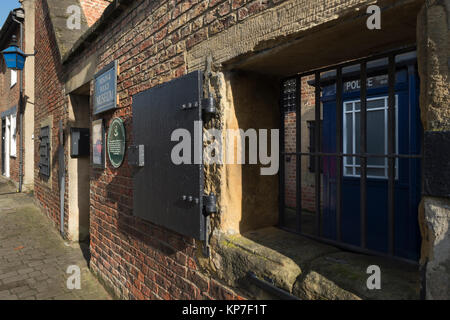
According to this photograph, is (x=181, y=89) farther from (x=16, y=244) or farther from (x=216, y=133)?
(x=16, y=244)

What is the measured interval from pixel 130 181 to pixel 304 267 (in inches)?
85.6

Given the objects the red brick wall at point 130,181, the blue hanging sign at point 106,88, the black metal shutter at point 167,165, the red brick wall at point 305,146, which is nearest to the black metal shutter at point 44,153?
the red brick wall at point 130,181

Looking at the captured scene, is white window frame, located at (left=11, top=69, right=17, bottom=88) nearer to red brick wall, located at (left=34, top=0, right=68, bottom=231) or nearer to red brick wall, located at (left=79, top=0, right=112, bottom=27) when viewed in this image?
red brick wall, located at (left=34, top=0, right=68, bottom=231)

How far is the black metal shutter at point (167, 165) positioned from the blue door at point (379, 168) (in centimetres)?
262

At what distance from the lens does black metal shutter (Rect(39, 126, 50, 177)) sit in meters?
6.74

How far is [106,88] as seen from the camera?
3.75 meters

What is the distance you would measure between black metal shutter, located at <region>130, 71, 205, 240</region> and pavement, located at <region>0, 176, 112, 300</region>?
1771 millimetres

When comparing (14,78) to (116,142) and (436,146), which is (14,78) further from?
(436,146)

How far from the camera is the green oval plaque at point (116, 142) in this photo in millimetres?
3381

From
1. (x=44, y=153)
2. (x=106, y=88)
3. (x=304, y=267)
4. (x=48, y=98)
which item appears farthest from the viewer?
(x=44, y=153)

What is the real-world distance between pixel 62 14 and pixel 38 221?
15.3ft

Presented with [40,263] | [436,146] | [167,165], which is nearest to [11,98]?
[40,263]

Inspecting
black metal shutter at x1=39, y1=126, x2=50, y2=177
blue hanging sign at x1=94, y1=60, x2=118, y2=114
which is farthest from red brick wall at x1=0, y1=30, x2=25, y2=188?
blue hanging sign at x1=94, y1=60, x2=118, y2=114

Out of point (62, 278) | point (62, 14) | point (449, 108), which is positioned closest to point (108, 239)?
point (62, 278)
